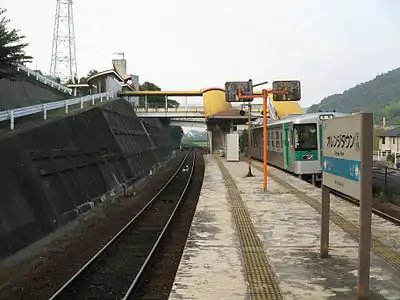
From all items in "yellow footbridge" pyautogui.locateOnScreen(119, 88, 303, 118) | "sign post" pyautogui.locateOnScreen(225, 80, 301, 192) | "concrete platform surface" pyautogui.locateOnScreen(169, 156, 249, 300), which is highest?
"yellow footbridge" pyautogui.locateOnScreen(119, 88, 303, 118)

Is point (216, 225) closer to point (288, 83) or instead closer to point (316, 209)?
point (316, 209)

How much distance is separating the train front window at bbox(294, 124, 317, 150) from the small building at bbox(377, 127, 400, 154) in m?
29.2

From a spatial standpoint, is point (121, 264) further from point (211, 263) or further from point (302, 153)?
point (302, 153)

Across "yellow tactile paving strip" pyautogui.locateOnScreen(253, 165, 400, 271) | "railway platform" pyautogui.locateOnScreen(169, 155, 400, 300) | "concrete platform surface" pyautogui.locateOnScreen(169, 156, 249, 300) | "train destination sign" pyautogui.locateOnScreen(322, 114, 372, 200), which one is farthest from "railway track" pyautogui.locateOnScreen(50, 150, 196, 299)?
"yellow tactile paving strip" pyautogui.locateOnScreen(253, 165, 400, 271)

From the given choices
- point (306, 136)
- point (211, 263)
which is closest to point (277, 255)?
point (211, 263)

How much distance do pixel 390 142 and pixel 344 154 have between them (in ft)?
153

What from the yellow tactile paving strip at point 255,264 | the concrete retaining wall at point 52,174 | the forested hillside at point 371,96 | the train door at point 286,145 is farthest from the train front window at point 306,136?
the forested hillside at point 371,96

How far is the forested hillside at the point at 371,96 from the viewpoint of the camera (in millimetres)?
135250

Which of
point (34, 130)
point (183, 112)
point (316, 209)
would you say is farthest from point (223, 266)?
point (183, 112)

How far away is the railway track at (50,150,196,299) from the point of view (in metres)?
7.20

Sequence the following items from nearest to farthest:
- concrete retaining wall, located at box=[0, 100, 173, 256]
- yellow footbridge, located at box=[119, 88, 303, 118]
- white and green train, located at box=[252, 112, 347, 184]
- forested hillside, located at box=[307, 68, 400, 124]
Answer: concrete retaining wall, located at box=[0, 100, 173, 256] → white and green train, located at box=[252, 112, 347, 184] → yellow footbridge, located at box=[119, 88, 303, 118] → forested hillside, located at box=[307, 68, 400, 124]

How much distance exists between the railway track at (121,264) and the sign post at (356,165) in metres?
3.13

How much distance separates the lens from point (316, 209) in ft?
40.4

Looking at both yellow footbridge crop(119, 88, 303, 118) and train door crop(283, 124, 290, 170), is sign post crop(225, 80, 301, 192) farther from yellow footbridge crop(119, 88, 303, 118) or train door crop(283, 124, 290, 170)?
yellow footbridge crop(119, 88, 303, 118)
